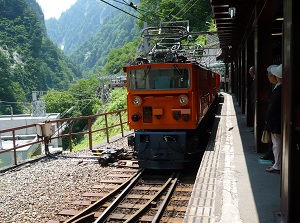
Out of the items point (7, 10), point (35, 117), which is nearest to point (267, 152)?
point (35, 117)

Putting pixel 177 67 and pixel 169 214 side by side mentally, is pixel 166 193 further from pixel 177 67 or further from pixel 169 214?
pixel 177 67

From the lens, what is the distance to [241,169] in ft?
19.7

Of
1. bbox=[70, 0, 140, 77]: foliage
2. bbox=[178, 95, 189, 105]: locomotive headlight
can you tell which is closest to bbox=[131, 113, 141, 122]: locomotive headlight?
bbox=[178, 95, 189, 105]: locomotive headlight

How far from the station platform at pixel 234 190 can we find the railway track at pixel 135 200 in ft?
3.13

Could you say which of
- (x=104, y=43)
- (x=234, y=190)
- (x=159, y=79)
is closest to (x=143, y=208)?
(x=234, y=190)

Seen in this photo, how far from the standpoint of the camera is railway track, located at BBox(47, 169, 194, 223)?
602 cm

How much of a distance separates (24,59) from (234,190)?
91.0 metres

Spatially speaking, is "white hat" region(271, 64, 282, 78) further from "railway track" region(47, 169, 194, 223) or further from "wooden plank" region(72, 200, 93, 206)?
"wooden plank" region(72, 200, 93, 206)

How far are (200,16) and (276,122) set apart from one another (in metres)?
48.6

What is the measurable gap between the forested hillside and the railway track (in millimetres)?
65043

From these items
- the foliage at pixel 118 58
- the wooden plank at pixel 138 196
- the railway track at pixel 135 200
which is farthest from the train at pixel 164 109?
the foliage at pixel 118 58

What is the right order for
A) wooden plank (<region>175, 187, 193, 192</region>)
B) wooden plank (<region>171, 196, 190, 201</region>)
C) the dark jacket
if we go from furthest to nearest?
wooden plank (<region>175, 187, 193, 192</region>)
wooden plank (<region>171, 196, 190, 201</region>)
the dark jacket

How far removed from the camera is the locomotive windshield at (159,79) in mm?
8477

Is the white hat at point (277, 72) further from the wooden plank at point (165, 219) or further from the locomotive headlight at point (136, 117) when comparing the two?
the locomotive headlight at point (136, 117)
